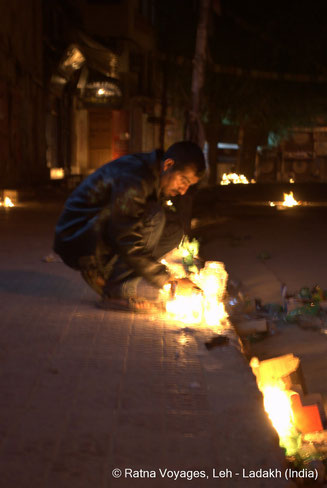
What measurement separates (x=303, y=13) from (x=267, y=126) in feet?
21.3

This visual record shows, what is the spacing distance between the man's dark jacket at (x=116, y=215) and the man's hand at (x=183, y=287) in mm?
93

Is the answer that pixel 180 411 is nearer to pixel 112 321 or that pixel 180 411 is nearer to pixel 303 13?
pixel 112 321

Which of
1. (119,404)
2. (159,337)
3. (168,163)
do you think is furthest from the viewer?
(168,163)

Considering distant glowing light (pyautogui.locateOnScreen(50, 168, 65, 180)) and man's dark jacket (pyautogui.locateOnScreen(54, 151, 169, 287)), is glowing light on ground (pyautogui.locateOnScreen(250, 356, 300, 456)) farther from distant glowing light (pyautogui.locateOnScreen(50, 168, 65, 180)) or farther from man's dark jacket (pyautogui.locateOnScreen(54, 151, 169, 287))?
distant glowing light (pyautogui.locateOnScreen(50, 168, 65, 180))

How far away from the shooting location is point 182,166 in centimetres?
463

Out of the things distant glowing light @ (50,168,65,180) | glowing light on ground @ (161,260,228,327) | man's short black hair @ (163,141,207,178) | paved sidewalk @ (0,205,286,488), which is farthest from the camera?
distant glowing light @ (50,168,65,180)

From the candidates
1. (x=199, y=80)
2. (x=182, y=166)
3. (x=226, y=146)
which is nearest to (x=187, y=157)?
(x=182, y=166)

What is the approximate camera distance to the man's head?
181 inches

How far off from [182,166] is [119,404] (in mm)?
2191

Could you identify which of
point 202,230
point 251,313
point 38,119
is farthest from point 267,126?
point 251,313

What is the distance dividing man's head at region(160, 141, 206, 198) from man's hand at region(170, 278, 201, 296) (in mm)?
759

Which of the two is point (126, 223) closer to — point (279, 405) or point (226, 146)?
point (279, 405)

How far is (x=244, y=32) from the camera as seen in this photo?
2788cm

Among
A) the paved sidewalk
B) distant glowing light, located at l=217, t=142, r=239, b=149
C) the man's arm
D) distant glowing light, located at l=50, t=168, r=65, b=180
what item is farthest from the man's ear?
distant glowing light, located at l=217, t=142, r=239, b=149
